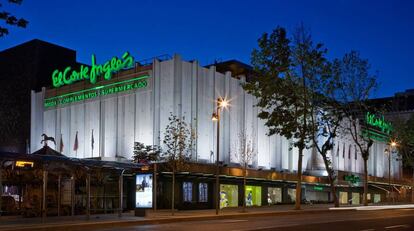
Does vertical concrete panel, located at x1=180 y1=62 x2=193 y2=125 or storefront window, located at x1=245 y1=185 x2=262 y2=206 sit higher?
vertical concrete panel, located at x1=180 y1=62 x2=193 y2=125

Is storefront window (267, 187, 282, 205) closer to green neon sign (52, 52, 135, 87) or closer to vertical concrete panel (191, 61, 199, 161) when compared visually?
vertical concrete panel (191, 61, 199, 161)

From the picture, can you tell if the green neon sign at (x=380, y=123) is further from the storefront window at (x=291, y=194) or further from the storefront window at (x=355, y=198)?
the storefront window at (x=291, y=194)

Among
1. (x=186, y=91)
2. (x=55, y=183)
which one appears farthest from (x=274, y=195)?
(x=55, y=183)

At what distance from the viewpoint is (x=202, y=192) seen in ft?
161

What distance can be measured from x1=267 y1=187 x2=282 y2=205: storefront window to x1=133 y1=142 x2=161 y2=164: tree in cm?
1673

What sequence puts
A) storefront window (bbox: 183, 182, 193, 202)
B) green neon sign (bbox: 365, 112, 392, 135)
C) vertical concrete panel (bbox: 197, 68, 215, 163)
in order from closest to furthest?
storefront window (bbox: 183, 182, 193, 202), vertical concrete panel (bbox: 197, 68, 215, 163), green neon sign (bbox: 365, 112, 392, 135)

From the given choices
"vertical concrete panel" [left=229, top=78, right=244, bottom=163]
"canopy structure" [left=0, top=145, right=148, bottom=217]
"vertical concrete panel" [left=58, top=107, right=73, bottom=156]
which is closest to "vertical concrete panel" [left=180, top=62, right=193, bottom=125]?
"vertical concrete panel" [left=229, top=78, right=244, bottom=163]

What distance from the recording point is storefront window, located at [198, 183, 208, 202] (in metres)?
48.7

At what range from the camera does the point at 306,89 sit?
49.4 meters

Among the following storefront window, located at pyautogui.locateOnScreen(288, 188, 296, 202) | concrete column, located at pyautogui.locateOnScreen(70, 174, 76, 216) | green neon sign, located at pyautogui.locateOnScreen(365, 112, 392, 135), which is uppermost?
green neon sign, located at pyautogui.locateOnScreen(365, 112, 392, 135)

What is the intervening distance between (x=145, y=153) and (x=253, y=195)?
584 inches

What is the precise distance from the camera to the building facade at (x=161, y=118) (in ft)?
161

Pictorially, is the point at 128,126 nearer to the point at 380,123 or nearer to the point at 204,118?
the point at 204,118

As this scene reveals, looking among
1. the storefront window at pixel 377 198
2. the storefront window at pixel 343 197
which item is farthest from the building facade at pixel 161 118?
the storefront window at pixel 377 198
